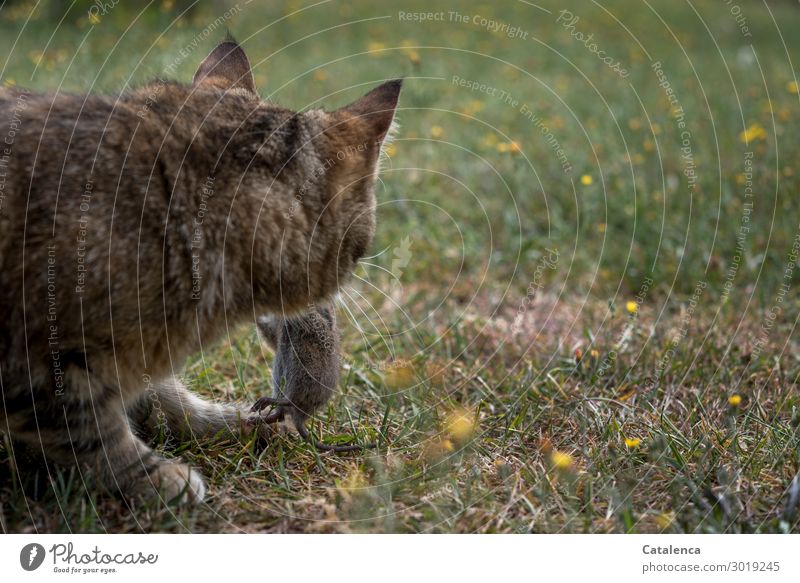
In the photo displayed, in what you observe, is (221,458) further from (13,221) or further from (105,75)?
(105,75)

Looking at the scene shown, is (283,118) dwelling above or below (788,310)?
above

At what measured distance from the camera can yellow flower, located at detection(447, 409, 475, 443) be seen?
2932mm

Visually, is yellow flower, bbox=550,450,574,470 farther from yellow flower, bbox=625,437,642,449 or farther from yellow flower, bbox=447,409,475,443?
yellow flower, bbox=447,409,475,443

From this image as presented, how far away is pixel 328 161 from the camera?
261 centimetres

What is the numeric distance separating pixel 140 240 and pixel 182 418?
91 cm

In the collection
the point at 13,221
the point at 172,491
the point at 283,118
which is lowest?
the point at 172,491

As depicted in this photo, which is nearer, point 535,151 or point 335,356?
point 335,356

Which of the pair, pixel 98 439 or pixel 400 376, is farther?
pixel 400 376

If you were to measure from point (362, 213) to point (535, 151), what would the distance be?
372cm

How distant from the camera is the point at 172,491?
2.51 m

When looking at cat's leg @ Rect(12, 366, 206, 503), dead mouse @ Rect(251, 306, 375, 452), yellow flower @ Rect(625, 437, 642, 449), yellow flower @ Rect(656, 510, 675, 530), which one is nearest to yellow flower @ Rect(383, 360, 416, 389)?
dead mouse @ Rect(251, 306, 375, 452)
